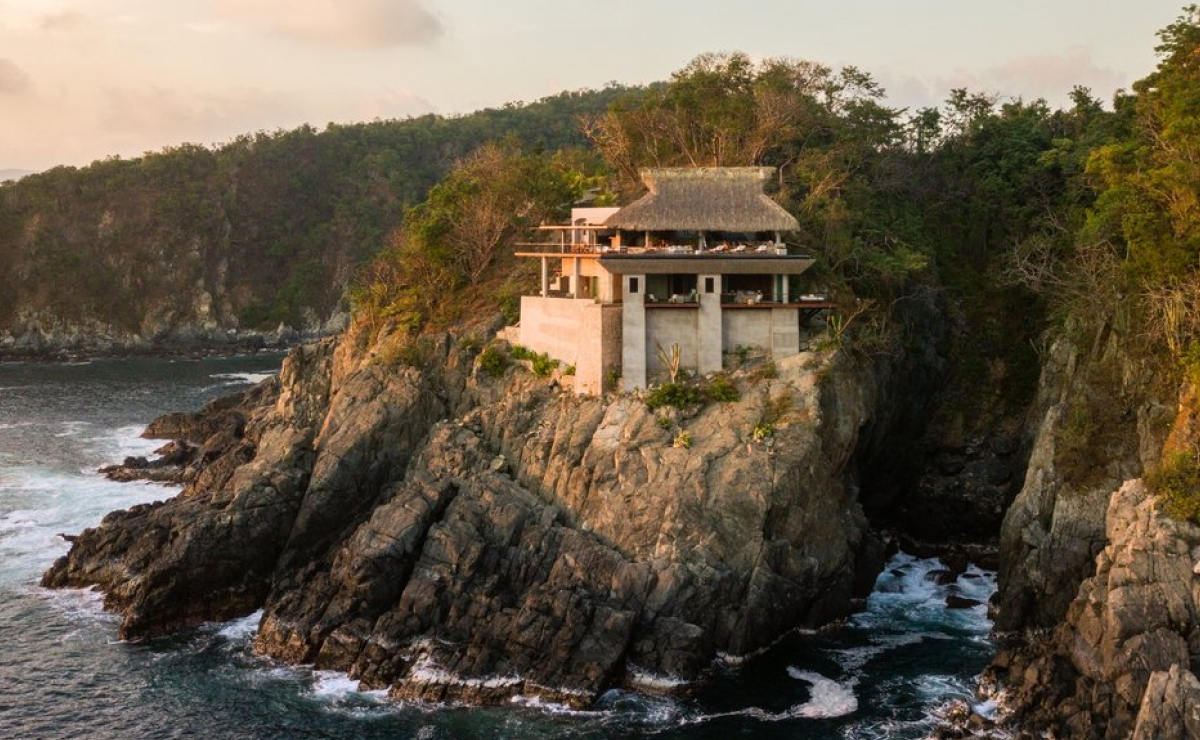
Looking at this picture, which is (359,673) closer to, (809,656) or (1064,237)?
(809,656)

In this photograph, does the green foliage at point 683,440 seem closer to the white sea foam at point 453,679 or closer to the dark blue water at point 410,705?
the dark blue water at point 410,705

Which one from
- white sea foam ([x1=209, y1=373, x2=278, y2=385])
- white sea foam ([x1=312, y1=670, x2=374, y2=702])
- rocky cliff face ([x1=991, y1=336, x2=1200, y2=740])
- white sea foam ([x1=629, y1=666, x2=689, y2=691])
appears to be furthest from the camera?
white sea foam ([x1=209, y1=373, x2=278, y2=385])

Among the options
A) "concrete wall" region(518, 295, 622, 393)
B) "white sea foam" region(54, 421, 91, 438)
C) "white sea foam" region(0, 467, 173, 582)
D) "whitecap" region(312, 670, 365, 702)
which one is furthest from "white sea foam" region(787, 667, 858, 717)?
"white sea foam" region(54, 421, 91, 438)

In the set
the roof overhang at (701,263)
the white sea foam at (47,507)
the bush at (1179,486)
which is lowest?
the white sea foam at (47,507)

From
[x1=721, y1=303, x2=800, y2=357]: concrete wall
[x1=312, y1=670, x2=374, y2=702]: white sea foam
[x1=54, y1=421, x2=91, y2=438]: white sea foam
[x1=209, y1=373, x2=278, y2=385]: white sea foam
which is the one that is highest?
[x1=721, y1=303, x2=800, y2=357]: concrete wall

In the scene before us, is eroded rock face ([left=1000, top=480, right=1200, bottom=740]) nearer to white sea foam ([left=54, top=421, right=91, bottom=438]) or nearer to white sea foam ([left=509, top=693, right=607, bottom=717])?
white sea foam ([left=509, top=693, right=607, bottom=717])

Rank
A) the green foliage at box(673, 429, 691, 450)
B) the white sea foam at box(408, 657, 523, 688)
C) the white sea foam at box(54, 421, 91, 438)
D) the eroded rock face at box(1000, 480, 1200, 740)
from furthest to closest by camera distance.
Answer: the white sea foam at box(54, 421, 91, 438), the green foliage at box(673, 429, 691, 450), the white sea foam at box(408, 657, 523, 688), the eroded rock face at box(1000, 480, 1200, 740)

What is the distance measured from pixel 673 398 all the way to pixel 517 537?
7.78m

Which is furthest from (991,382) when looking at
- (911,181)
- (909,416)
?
(911,181)

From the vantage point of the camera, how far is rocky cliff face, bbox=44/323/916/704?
35625 millimetres

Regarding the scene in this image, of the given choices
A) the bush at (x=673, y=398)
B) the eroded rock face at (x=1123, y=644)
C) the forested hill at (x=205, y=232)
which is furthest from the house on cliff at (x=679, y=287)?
the forested hill at (x=205, y=232)

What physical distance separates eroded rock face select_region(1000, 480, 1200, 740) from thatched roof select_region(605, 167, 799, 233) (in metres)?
18.0

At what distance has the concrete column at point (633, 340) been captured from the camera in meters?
42.9

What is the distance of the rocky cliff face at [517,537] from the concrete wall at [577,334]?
46.3 inches
